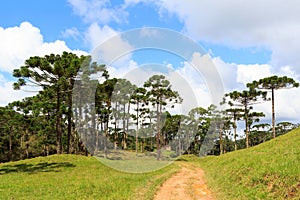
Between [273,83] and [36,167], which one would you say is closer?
[36,167]

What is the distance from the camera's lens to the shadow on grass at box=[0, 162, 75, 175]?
28.4 metres

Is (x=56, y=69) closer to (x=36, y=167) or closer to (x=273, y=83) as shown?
(x=36, y=167)

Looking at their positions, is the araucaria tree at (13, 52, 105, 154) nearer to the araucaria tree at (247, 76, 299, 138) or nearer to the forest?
the forest

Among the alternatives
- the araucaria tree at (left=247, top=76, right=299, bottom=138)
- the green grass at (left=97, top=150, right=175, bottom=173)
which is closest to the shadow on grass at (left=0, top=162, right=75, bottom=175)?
the green grass at (left=97, top=150, right=175, bottom=173)

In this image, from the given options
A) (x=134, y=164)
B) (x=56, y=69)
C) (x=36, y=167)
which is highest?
(x=56, y=69)

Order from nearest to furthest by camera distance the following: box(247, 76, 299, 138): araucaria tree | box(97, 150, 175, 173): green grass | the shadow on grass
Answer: the shadow on grass → box(97, 150, 175, 173): green grass → box(247, 76, 299, 138): araucaria tree

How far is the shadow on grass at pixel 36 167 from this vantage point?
28.4m

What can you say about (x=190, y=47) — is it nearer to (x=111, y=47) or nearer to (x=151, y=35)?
(x=151, y=35)

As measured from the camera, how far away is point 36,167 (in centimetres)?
3011

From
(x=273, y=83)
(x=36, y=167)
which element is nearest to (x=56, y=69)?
(x=36, y=167)

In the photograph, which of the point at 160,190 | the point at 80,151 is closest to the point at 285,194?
the point at 160,190

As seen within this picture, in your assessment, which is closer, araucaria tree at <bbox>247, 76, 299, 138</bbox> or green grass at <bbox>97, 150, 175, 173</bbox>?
green grass at <bbox>97, 150, 175, 173</bbox>

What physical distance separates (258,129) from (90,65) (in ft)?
266

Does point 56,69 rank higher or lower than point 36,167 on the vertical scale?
higher
